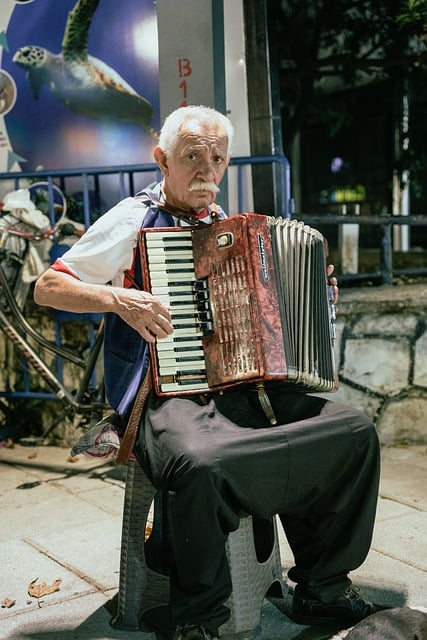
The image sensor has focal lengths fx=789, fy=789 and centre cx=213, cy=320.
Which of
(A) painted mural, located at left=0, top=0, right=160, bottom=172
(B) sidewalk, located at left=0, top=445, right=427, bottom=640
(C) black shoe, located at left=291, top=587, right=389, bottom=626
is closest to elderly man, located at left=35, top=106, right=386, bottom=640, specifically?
(C) black shoe, located at left=291, top=587, right=389, bottom=626

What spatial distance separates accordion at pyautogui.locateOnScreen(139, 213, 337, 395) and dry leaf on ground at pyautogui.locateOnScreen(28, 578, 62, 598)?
1.02 m

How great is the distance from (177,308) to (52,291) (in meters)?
0.45

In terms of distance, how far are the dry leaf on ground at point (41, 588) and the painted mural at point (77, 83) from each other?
10.2 feet

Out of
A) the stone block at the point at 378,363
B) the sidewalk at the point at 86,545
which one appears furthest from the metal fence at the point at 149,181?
the sidewalk at the point at 86,545

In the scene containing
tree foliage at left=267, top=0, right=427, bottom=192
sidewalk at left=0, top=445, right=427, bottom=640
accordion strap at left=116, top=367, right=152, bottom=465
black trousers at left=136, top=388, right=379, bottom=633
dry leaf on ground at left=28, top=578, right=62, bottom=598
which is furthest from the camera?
tree foliage at left=267, top=0, right=427, bottom=192

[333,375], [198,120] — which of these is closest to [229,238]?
[198,120]

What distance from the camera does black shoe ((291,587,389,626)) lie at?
9.16 feet

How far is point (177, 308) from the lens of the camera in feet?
8.86

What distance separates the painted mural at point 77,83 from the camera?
5297 millimetres

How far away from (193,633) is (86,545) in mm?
1226

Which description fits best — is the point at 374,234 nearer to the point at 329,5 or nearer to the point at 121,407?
the point at 329,5

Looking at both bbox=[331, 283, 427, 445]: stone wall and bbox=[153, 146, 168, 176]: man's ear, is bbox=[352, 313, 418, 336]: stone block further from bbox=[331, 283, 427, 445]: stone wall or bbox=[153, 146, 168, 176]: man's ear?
bbox=[153, 146, 168, 176]: man's ear

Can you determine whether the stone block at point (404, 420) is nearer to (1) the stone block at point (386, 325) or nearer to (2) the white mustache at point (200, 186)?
(1) the stone block at point (386, 325)

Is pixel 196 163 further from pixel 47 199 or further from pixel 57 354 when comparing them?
pixel 47 199
